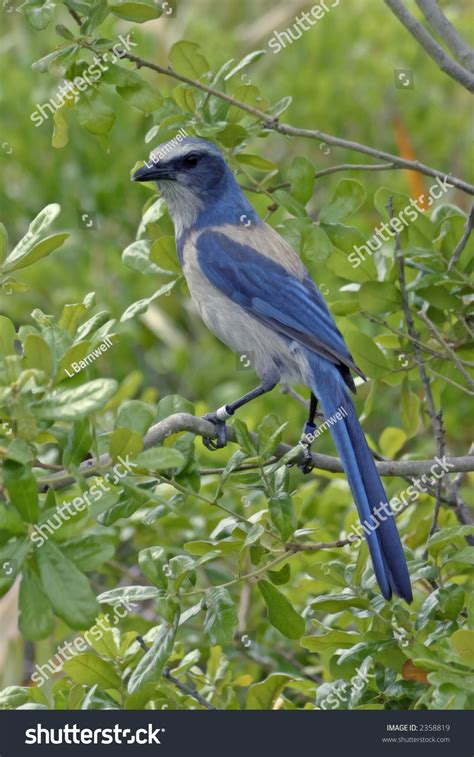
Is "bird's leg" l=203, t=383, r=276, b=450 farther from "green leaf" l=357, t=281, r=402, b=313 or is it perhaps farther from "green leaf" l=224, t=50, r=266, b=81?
"green leaf" l=224, t=50, r=266, b=81

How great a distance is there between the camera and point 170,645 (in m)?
2.50

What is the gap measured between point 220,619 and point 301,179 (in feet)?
4.27

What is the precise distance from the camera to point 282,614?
2.65 m

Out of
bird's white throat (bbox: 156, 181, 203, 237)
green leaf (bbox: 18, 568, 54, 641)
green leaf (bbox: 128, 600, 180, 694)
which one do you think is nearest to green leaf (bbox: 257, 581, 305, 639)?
green leaf (bbox: 128, 600, 180, 694)

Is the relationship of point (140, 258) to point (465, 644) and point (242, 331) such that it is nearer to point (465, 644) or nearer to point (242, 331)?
point (242, 331)

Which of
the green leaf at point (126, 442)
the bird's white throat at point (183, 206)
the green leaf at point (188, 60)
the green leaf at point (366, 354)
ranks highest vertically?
the green leaf at point (188, 60)

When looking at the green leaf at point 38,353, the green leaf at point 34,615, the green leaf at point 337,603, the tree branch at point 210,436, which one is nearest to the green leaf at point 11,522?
the green leaf at point 34,615

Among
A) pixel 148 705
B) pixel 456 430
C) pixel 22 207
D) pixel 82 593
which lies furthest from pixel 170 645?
pixel 22 207

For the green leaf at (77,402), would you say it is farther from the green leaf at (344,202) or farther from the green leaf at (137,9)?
the green leaf at (344,202)

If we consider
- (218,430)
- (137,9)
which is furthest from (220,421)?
(137,9)

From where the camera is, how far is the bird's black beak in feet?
12.0

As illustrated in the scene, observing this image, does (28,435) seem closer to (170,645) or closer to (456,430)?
(170,645)

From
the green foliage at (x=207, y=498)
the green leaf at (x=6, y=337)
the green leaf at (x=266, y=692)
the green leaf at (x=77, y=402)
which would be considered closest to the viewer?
the green leaf at (x=77, y=402)

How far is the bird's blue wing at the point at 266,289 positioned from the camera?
11.7 feet
